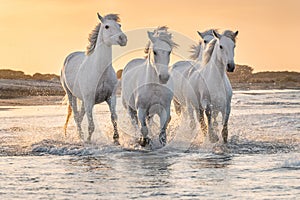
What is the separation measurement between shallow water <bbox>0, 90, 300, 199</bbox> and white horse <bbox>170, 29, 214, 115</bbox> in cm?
56

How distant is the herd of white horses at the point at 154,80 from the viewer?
31.9 ft

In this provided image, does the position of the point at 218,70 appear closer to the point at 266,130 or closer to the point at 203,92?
the point at 203,92

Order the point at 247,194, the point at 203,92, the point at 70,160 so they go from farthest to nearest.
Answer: the point at 203,92
the point at 70,160
the point at 247,194

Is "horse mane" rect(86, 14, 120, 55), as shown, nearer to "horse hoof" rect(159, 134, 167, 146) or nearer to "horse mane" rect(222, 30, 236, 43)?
"horse hoof" rect(159, 134, 167, 146)

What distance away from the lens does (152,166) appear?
26.5 feet

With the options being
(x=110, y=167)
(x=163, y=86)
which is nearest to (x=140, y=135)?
(x=163, y=86)

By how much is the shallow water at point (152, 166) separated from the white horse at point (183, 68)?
0.56 metres

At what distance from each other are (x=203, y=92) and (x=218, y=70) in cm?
47

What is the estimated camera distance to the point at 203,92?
34.5ft

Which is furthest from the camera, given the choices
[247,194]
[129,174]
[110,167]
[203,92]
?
[203,92]

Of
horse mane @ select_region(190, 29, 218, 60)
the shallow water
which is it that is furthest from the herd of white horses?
the shallow water

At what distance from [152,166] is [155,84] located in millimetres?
1987

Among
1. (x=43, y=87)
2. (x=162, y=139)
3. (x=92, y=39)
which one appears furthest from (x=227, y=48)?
(x=43, y=87)

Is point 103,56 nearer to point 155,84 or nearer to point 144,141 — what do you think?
point 155,84
